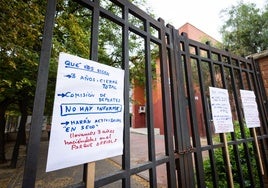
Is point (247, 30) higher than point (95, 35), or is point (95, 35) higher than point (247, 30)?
point (247, 30)

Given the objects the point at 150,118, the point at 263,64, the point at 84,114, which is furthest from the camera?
the point at 263,64

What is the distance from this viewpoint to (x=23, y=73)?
16.7ft

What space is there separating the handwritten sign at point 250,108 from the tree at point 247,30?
9073 millimetres

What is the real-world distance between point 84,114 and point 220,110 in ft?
5.84

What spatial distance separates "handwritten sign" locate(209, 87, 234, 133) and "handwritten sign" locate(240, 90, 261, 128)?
1.85 ft

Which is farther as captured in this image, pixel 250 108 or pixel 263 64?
pixel 263 64

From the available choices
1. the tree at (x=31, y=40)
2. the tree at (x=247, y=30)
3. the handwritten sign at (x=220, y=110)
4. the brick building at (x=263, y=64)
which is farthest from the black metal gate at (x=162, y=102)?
the tree at (x=247, y=30)

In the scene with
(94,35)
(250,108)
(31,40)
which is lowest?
(250,108)

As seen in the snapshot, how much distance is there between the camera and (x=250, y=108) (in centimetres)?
270

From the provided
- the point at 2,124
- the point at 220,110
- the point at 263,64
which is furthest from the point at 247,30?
the point at 2,124

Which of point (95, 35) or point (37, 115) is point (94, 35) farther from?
point (37, 115)

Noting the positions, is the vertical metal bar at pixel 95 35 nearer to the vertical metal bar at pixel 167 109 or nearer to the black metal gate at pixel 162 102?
the black metal gate at pixel 162 102

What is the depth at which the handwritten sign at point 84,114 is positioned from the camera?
3.19ft

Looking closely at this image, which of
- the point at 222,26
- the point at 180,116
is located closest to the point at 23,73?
the point at 180,116
